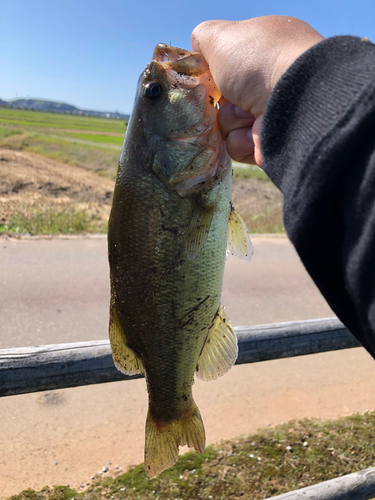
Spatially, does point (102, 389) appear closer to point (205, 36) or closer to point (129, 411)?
point (129, 411)

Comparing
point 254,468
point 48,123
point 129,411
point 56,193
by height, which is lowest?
point 129,411

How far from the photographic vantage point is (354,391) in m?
4.77

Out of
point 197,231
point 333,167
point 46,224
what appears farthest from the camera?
point 46,224

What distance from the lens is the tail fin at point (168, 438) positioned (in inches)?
56.1

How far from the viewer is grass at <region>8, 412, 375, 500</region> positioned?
2.96m

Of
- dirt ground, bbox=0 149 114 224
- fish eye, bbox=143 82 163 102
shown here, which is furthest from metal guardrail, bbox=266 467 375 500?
dirt ground, bbox=0 149 114 224

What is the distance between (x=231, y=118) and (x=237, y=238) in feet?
1.44

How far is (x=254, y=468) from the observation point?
321 cm

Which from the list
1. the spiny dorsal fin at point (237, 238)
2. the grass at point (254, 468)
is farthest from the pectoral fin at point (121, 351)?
the grass at point (254, 468)

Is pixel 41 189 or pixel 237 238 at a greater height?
pixel 237 238

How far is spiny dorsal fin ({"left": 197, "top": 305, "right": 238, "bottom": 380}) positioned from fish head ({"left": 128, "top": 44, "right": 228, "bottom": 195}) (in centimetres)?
54

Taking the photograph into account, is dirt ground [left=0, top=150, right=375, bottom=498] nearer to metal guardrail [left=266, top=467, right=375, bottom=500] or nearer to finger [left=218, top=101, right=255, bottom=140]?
metal guardrail [left=266, top=467, right=375, bottom=500]

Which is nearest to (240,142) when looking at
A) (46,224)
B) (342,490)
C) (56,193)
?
(342,490)

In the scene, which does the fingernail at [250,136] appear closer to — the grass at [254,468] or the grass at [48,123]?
the grass at [254,468]
